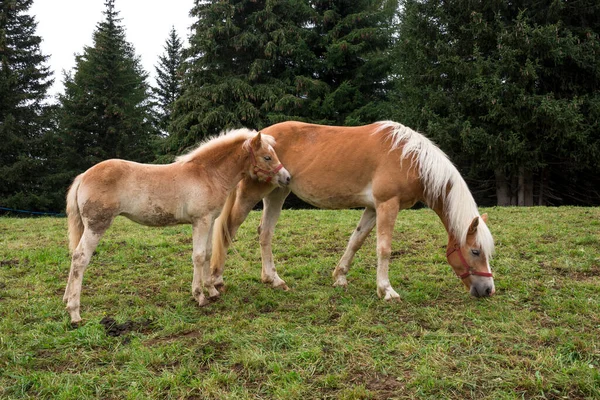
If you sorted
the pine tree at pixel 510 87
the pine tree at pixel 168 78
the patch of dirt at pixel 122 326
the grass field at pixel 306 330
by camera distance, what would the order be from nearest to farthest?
the grass field at pixel 306 330 → the patch of dirt at pixel 122 326 → the pine tree at pixel 510 87 → the pine tree at pixel 168 78

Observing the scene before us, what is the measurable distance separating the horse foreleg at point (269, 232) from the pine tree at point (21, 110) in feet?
63.3

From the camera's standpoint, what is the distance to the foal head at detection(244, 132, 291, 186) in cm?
482

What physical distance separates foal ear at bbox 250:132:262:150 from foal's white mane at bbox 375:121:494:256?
62.8 inches

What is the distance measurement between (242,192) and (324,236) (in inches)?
126

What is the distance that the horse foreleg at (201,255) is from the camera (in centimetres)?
448

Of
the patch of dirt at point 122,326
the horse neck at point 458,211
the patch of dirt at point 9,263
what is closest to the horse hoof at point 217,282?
the patch of dirt at point 122,326

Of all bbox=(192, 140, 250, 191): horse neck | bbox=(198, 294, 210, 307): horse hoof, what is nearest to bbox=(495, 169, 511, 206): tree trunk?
bbox=(192, 140, 250, 191): horse neck

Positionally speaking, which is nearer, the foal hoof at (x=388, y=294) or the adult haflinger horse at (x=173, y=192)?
the adult haflinger horse at (x=173, y=192)

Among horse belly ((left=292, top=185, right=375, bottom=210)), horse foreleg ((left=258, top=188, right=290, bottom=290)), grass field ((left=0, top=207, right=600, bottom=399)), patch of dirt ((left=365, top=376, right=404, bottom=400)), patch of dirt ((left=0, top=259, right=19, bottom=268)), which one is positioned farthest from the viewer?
patch of dirt ((left=0, top=259, right=19, bottom=268))

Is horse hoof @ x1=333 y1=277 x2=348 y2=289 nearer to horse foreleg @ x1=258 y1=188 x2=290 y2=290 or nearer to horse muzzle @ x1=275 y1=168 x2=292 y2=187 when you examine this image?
horse foreleg @ x1=258 y1=188 x2=290 y2=290

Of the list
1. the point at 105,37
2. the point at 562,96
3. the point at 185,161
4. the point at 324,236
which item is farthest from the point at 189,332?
the point at 105,37

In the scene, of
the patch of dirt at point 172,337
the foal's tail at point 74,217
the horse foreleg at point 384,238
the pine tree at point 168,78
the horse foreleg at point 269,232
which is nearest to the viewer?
the patch of dirt at point 172,337

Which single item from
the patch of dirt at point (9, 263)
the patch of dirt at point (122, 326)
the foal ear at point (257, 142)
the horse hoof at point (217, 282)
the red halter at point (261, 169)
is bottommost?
the patch of dirt at point (122, 326)

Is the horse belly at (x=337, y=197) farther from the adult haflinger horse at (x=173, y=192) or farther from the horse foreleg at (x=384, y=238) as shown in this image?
the adult haflinger horse at (x=173, y=192)
